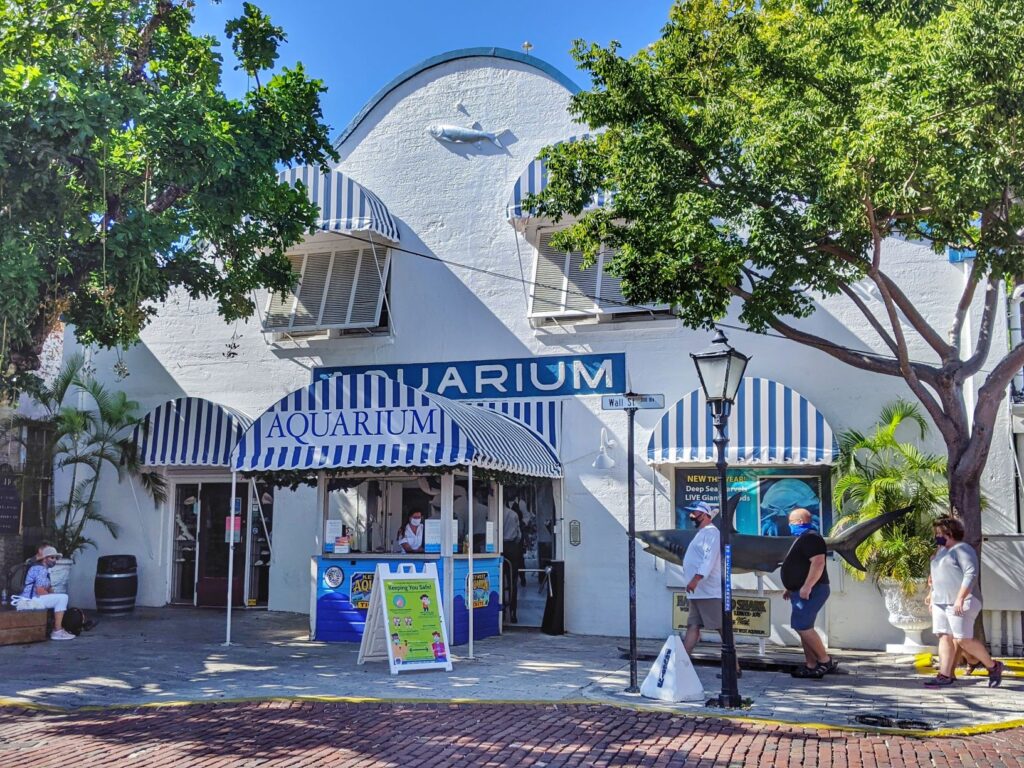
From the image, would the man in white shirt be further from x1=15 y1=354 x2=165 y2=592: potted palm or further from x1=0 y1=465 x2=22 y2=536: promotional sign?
x1=0 y1=465 x2=22 y2=536: promotional sign

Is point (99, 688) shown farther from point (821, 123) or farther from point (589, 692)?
Answer: point (821, 123)

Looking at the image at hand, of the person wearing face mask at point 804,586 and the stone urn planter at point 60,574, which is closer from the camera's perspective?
the person wearing face mask at point 804,586

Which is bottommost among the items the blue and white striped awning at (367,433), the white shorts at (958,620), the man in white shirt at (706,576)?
the white shorts at (958,620)

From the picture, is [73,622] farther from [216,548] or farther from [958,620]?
[958,620]

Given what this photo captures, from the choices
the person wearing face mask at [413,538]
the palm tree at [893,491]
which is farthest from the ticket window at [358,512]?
the palm tree at [893,491]

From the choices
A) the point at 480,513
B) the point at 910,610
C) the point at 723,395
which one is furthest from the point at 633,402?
the point at 480,513

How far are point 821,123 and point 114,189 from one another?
7.82 meters

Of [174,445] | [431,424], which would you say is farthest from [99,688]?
[174,445]

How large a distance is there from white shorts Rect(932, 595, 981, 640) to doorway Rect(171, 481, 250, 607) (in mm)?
11447

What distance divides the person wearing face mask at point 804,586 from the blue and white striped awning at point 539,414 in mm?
5030

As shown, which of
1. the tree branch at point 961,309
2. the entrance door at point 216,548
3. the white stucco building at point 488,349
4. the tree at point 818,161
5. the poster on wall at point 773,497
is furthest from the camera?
the entrance door at point 216,548

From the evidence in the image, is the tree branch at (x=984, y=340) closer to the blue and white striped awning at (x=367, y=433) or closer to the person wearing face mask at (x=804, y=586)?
the person wearing face mask at (x=804, y=586)

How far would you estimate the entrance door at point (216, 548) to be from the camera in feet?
58.2

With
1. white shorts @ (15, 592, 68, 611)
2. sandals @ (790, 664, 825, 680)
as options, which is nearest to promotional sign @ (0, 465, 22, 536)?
white shorts @ (15, 592, 68, 611)
